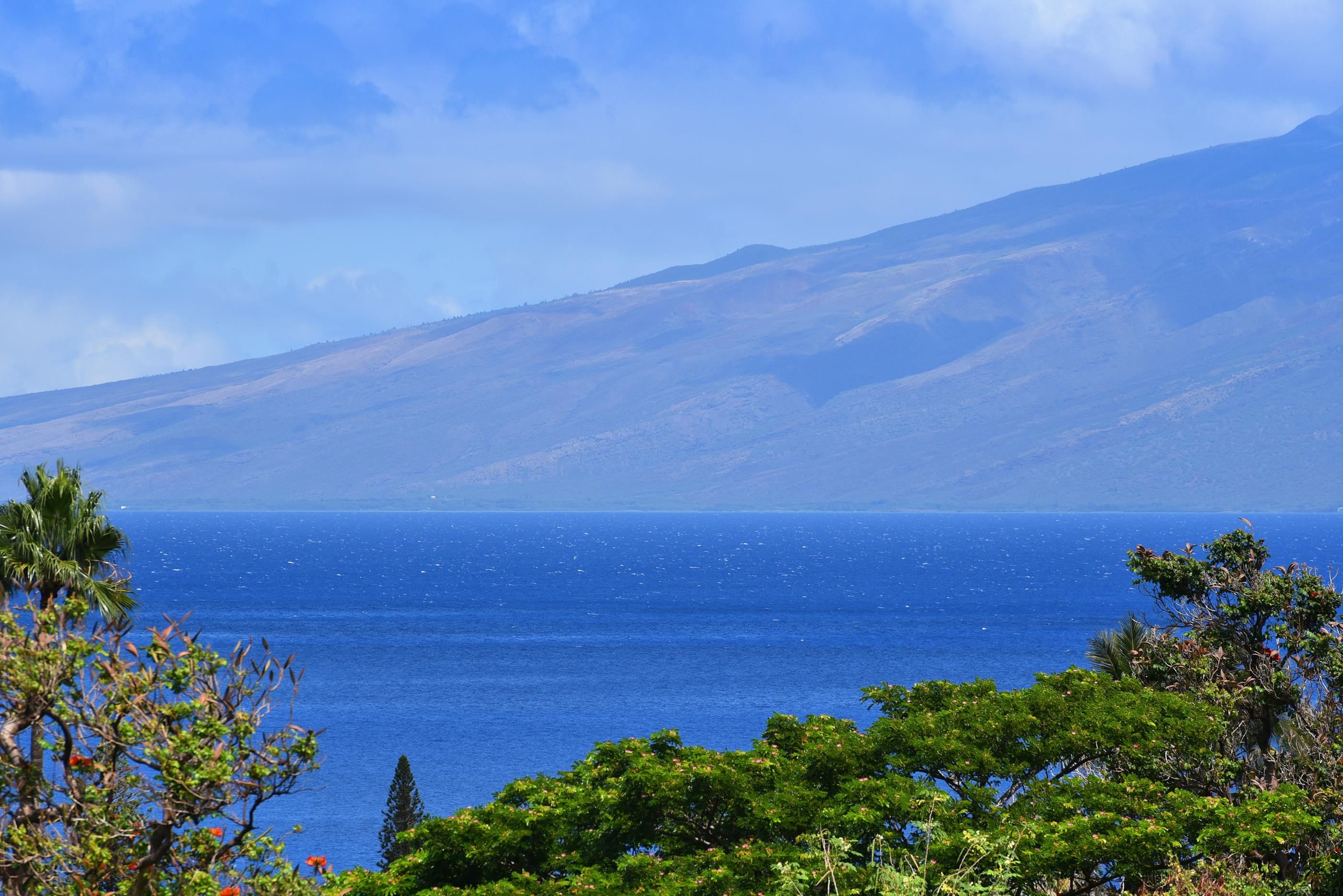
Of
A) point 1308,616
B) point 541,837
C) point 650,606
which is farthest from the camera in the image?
point 650,606

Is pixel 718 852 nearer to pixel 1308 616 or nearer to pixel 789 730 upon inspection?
pixel 789 730

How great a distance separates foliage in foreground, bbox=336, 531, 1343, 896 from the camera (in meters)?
20.8

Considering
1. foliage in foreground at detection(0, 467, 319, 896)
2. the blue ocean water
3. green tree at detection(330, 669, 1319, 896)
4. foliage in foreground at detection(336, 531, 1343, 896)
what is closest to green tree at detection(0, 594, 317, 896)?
foliage in foreground at detection(0, 467, 319, 896)

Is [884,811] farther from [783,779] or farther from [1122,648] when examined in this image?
[1122,648]

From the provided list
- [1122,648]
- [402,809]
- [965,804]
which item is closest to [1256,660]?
[1122,648]

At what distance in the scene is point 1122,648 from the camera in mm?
33688

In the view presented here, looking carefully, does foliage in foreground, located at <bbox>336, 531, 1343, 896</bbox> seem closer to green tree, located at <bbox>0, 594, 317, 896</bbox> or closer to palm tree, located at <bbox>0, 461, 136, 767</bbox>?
green tree, located at <bbox>0, 594, 317, 896</bbox>

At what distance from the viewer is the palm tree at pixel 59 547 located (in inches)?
990

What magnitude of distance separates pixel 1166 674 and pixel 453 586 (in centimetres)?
16670

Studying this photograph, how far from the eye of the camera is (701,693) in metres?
98.4

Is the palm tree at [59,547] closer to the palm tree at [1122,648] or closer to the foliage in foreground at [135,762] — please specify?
the foliage in foreground at [135,762]

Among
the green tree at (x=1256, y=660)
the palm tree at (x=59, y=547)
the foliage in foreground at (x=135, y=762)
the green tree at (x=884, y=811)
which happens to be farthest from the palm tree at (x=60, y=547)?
the green tree at (x=1256, y=660)

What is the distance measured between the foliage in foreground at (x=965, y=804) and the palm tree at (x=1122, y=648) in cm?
179

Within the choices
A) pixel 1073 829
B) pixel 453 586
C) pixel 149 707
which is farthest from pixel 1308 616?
pixel 453 586
